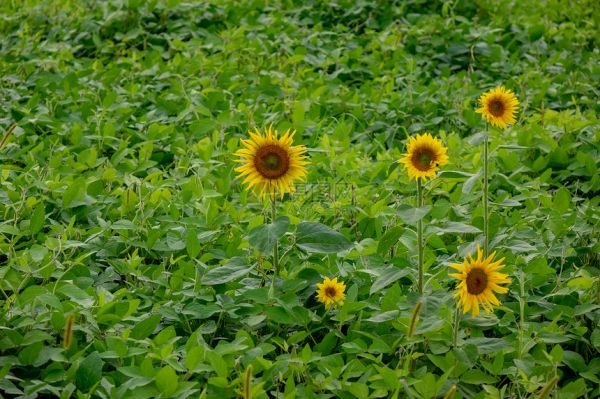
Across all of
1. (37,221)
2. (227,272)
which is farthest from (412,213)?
(37,221)

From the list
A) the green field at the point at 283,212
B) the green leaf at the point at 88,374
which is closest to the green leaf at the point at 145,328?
the green field at the point at 283,212

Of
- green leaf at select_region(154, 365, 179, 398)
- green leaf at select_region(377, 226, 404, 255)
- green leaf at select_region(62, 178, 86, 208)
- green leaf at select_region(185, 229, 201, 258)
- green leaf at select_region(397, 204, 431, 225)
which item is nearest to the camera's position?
green leaf at select_region(154, 365, 179, 398)

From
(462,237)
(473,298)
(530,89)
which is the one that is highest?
(473,298)

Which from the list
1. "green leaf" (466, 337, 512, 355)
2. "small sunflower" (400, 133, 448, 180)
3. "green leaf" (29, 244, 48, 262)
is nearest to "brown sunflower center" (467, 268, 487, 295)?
"green leaf" (466, 337, 512, 355)

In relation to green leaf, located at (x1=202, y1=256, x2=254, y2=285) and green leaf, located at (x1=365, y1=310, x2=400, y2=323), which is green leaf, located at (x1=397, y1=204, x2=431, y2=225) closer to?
green leaf, located at (x1=365, y1=310, x2=400, y2=323)

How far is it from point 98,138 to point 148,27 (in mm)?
1806

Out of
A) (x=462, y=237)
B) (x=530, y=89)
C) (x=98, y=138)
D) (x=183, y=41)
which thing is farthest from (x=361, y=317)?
(x=183, y=41)

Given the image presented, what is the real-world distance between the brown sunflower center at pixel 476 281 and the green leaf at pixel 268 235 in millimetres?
508

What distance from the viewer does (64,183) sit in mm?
2992

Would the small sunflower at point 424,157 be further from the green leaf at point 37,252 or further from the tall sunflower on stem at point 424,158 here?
the green leaf at point 37,252

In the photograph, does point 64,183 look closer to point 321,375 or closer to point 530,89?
point 321,375

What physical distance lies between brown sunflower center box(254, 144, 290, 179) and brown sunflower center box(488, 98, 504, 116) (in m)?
0.66

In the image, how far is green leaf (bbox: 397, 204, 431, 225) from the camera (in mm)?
2117

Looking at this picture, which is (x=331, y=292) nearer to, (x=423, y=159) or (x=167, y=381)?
(x=423, y=159)
